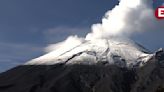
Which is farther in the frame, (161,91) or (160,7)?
(161,91)

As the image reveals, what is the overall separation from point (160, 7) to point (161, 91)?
201 feet

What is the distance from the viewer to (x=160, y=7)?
5966 cm

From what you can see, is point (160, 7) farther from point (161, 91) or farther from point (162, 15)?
point (161, 91)

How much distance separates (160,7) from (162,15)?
142 cm

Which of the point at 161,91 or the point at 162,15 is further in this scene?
the point at 161,91

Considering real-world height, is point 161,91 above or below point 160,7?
below

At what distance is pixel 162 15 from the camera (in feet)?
193

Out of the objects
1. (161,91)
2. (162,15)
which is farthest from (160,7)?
(161,91)

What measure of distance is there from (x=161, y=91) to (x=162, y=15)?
202 feet

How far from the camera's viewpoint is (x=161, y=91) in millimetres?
117000

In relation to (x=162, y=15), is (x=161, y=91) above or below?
below
